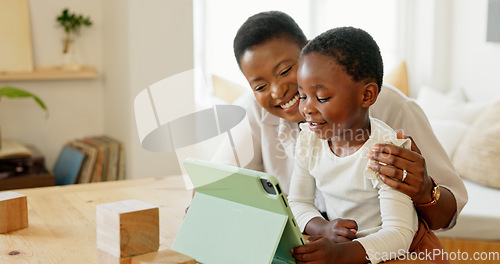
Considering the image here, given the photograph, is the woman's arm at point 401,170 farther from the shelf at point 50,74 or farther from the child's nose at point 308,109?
the shelf at point 50,74

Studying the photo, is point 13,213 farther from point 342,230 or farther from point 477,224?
point 477,224

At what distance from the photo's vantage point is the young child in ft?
3.30

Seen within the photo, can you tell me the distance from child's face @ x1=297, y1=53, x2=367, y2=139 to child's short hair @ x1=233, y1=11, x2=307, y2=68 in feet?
0.87

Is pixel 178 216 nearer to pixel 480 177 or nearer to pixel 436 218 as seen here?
pixel 436 218

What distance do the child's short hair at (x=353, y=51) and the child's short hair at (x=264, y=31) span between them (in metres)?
0.25

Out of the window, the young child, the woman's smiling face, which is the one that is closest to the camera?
the young child

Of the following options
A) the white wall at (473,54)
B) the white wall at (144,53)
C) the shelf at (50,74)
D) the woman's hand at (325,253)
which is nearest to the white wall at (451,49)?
the white wall at (473,54)

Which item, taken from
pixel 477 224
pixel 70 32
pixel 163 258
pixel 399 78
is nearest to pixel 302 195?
pixel 163 258

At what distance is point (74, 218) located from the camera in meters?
1.34

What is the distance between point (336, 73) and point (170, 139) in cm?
49

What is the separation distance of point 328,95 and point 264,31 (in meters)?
0.35

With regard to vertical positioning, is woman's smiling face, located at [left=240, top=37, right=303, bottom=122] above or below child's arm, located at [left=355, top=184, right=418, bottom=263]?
above

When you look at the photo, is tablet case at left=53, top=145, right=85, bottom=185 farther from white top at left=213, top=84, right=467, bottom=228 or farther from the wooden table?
white top at left=213, top=84, right=467, bottom=228

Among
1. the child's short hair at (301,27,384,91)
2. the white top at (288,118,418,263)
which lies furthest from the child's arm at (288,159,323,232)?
the child's short hair at (301,27,384,91)
